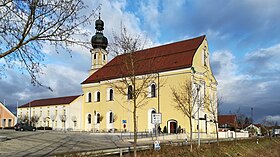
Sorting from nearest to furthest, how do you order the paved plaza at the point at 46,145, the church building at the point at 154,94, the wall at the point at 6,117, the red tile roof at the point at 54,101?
1. the paved plaza at the point at 46,145
2. the church building at the point at 154,94
3. the wall at the point at 6,117
4. the red tile roof at the point at 54,101

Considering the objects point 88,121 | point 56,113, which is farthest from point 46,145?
point 56,113

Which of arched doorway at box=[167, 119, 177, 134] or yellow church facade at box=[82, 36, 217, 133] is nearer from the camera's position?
arched doorway at box=[167, 119, 177, 134]

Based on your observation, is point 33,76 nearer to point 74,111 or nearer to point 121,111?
point 121,111

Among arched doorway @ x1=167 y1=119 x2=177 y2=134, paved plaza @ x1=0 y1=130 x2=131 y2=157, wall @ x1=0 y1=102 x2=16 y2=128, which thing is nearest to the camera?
paved plaza @ x1=0 y1=130 x2=131 y2=157

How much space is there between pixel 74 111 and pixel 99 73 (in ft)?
41.2

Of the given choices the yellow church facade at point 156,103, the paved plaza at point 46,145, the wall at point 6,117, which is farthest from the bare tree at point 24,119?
the paved plaza at point 46,145

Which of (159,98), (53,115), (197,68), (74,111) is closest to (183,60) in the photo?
(197,68)

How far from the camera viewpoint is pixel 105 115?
62156mm

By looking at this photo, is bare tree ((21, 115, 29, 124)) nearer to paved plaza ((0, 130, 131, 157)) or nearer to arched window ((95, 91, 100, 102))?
arched window ((95, 91, 100, 102))

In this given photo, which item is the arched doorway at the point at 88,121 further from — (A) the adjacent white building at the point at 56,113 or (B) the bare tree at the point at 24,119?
(B) the bare tree at the point at 24,119

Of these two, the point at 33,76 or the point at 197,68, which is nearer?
the point at 33,76

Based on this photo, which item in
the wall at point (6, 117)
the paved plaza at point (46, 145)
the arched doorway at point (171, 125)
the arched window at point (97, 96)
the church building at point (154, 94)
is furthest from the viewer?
the wall at point (6, 117)

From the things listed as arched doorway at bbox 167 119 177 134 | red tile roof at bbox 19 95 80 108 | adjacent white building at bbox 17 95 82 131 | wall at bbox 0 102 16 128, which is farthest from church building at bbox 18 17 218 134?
wall at bbox 0 102 16 128

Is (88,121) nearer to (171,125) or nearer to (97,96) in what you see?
(97,96)
